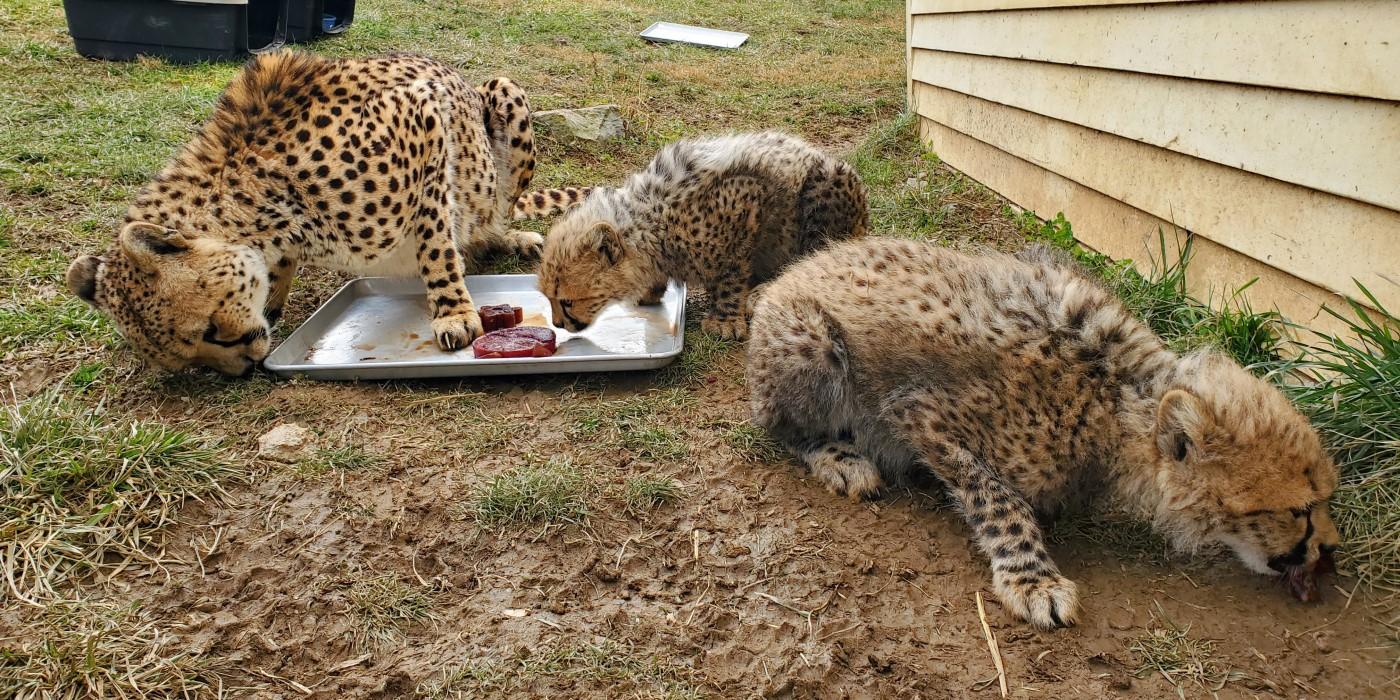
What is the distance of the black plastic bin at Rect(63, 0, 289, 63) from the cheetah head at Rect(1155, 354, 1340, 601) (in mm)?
9045

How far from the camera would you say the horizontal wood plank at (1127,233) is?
135 inches

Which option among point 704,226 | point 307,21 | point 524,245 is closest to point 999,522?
point 704,226

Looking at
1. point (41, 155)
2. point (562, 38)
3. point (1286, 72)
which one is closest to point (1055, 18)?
point (1286, 72)

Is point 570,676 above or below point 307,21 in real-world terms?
below

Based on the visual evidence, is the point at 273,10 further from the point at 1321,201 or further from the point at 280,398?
the point at 1321,201

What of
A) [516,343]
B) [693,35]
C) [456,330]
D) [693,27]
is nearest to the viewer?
[516,343]

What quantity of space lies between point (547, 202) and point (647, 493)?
3.45 metres

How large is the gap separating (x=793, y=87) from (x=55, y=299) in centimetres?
798

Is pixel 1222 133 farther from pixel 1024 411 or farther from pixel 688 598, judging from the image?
pixel 688 598

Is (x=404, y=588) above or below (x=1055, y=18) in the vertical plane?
below

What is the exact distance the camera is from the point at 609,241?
454cm

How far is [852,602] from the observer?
104 inches

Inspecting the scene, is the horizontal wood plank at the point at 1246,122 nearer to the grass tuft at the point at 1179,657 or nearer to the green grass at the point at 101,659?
the grass tuft at the point at 1179,657

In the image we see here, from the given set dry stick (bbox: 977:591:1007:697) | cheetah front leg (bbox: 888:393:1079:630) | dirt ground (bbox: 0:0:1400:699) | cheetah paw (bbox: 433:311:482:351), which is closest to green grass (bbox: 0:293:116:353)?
dirt ground (bbox: 0:0:1400:699)
